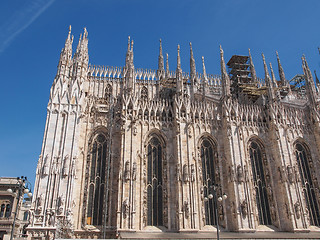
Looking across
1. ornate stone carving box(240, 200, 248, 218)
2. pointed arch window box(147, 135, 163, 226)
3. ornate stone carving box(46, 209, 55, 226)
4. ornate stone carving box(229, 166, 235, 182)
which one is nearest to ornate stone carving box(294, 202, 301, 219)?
ornate stone carving box(240, 200, 248, 218)

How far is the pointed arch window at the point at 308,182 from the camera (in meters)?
31.3

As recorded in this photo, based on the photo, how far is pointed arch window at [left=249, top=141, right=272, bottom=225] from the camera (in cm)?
3038

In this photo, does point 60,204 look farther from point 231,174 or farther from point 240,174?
point 240,174

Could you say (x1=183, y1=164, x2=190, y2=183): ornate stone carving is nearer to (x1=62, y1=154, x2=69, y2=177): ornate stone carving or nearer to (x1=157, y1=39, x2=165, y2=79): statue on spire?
(x1=62, y1=154, x2=69, y2=177): ornate stone carving

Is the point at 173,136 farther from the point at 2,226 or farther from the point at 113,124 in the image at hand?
the point at 2,226

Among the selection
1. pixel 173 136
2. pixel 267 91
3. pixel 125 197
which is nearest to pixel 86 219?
pixel 125 197

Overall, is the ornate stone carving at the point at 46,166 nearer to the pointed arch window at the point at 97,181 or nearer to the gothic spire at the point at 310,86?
the pointed arch window at the point at 97,181

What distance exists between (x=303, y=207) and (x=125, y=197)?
18518 mm

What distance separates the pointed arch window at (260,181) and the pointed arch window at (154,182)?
1068cm

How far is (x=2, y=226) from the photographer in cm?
3991

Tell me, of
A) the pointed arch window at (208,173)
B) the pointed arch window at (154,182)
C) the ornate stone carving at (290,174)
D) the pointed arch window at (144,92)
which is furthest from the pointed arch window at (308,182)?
the pointed arch window at (144,92)

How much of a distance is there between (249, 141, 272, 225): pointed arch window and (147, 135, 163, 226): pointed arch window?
35.0 feet

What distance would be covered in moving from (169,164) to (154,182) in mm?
2450

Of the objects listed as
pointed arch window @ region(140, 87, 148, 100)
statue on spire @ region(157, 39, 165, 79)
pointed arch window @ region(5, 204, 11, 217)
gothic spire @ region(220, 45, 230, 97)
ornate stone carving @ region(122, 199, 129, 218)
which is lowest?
ornate stone carving @ region(122, 199, 129, 218)
